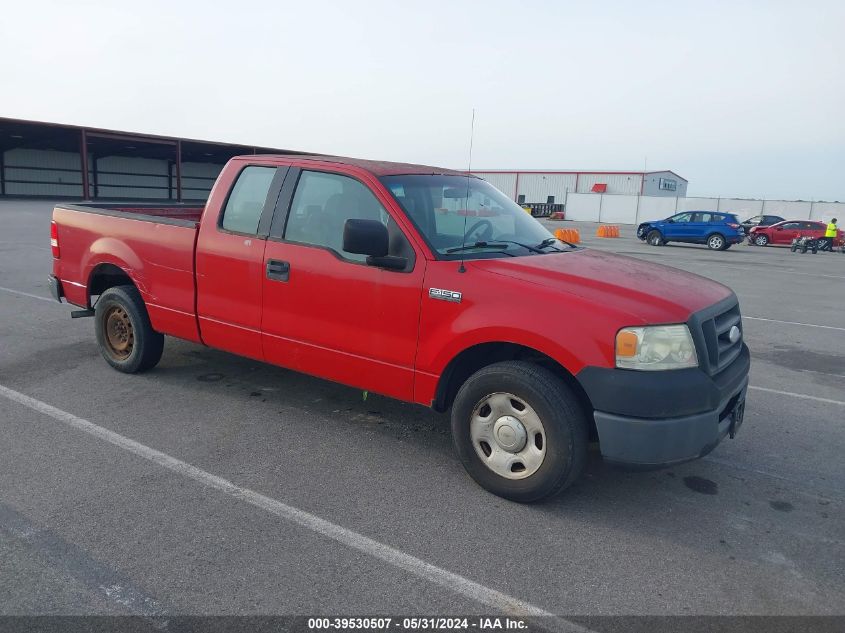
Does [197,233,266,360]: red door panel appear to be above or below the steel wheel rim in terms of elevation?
above

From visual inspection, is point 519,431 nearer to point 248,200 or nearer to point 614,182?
point 248,200

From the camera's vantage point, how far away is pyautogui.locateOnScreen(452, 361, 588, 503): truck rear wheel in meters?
3.52

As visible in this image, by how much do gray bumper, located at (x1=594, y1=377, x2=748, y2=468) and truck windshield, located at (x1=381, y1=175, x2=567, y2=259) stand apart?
4.50 feet

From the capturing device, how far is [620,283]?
377cm

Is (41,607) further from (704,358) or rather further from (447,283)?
(704,358)

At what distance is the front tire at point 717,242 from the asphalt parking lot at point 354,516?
23564 millimetres

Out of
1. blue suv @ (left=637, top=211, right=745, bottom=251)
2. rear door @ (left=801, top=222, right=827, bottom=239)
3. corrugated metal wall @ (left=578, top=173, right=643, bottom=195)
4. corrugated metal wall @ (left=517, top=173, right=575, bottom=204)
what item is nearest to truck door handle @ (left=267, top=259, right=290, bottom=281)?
blue suv @ (left=637, top=211, right=745, bottom=251)

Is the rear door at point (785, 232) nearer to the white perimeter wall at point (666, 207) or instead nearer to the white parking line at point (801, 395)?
the white perimeter wall at point (666, 207)

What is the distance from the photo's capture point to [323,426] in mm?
4820

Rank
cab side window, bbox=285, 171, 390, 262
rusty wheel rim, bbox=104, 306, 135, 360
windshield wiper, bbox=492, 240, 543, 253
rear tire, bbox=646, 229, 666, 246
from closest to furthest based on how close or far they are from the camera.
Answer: cab side window, bbox=285, 171, 390, 262 → windshield wiper, bbox=492, 240, 543, 253 → rusty wheel rim, bbox=104, 306, 135, 360 → rear tire, bbox=646, 229, 666, 246

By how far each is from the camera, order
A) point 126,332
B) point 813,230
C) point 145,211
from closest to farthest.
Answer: point 126,332 → point 145,211 → point 813,230

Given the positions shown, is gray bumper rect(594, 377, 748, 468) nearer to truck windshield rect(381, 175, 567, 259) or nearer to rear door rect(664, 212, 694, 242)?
truck windshield rect(381, 175, 567, 259)

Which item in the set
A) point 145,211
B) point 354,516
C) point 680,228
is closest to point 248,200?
point 145,211

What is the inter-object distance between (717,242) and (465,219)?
26.2 m
